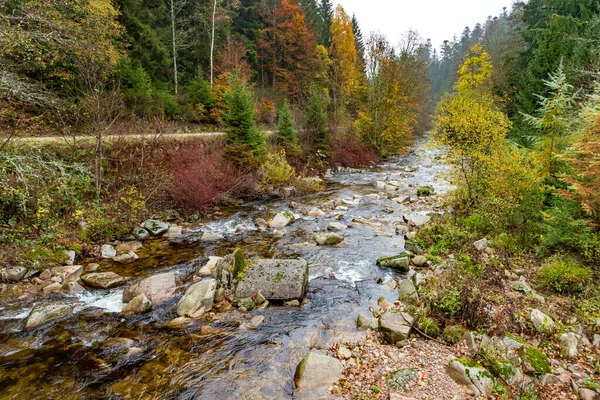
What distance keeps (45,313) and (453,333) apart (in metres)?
7.57

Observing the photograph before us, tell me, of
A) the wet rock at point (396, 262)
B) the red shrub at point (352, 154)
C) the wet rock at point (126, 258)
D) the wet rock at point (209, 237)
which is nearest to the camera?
the wet rock at point (396, 262)

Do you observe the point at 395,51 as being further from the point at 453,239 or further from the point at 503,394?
the point at 503,394

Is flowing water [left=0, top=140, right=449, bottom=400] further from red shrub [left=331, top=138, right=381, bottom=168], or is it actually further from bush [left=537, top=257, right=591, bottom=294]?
red shrub [left=331, top=138, right=381, bottom=168]

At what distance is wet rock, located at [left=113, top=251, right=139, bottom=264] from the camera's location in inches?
336

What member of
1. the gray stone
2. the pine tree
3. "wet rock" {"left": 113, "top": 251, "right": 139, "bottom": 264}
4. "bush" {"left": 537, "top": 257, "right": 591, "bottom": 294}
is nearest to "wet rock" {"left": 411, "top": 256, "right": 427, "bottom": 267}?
the gray stone

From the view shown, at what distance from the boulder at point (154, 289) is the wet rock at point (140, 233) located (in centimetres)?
348

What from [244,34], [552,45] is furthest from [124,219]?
[244,34]

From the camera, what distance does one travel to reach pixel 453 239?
884 centimetres

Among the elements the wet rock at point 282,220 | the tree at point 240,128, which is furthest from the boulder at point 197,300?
the tree at point 240,128

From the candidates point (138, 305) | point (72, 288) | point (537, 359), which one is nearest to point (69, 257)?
point (72, 288)

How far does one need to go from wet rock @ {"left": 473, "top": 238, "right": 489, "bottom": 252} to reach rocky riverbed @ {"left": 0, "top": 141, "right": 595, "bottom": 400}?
0.07 m

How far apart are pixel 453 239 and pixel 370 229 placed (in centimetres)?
295

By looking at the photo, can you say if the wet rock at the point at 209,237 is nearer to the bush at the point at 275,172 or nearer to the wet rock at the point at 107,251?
the wet rock at the point at 107,251

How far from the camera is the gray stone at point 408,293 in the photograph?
20.1 feet
